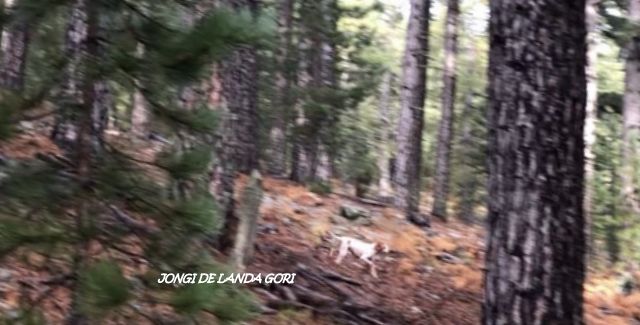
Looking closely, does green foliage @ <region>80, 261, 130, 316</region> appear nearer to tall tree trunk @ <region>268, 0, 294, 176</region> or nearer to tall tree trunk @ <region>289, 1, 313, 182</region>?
tall tree trunk @ <region>268, 0, 294, 176</region>

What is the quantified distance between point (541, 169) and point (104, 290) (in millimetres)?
2792

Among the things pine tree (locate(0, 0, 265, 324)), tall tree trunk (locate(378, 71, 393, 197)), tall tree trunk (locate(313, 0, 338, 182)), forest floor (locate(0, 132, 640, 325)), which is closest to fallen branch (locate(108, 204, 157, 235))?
pine tree (locate(0, 0, 265, 324))

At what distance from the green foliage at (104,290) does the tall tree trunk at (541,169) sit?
2.56 metres

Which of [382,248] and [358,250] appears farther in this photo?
[382,248]

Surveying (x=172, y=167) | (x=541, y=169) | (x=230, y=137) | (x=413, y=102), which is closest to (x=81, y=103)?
(x=172, y=167)

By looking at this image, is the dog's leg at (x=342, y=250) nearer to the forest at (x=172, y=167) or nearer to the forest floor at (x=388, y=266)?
the forest floor at (x=388, y=266)

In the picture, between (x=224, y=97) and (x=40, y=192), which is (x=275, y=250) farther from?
(x=40, y=192)

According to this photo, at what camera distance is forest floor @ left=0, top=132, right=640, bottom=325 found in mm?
9602

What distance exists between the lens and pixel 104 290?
298 cm

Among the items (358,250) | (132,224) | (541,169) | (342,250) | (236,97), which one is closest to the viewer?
(132,224)

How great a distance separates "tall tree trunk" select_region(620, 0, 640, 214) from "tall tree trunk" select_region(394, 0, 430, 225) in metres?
3.65

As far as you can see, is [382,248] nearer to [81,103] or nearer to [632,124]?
[632,124]

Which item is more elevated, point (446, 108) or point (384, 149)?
point (446, 108)

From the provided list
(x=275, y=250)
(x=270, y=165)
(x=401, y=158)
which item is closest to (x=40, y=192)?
(x=275, y=250)
